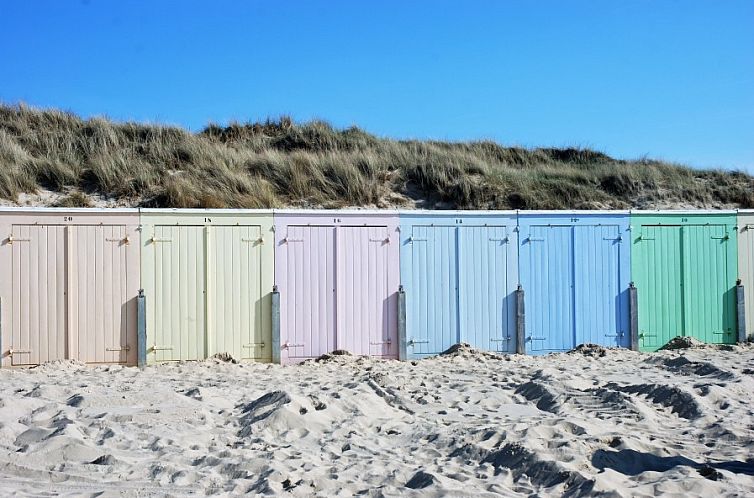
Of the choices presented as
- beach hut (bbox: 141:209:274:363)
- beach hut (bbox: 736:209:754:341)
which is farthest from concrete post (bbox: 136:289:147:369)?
beach hut (bbox: 736:209:754:341)

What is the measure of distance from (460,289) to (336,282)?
1.83 meters

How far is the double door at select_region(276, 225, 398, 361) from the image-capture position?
10594 mm

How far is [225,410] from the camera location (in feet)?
22.5

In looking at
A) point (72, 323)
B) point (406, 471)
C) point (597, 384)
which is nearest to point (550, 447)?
point (406, 471)

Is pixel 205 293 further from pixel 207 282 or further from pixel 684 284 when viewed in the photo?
pixel 684 284

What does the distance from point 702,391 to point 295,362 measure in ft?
18.0

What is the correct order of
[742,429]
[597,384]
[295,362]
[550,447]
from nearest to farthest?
Answer: 1. [550,447]
2. [742,429]
3. [597,384]
4. [295,362]

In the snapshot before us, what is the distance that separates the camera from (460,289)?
10953mm

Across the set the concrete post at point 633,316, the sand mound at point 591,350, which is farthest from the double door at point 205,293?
the concrete post at point 633,316

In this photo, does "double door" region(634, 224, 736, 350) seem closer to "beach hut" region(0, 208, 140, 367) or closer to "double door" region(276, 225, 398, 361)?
"double door" region(276, 225, 398, 361)

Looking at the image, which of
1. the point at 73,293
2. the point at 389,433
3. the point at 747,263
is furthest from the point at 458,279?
the point at 73,293

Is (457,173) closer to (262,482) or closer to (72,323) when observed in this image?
(72,323)

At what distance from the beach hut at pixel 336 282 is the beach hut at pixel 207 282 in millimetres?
256

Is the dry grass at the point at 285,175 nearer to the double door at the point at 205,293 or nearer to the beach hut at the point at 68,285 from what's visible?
the double door at the point at 205,293
